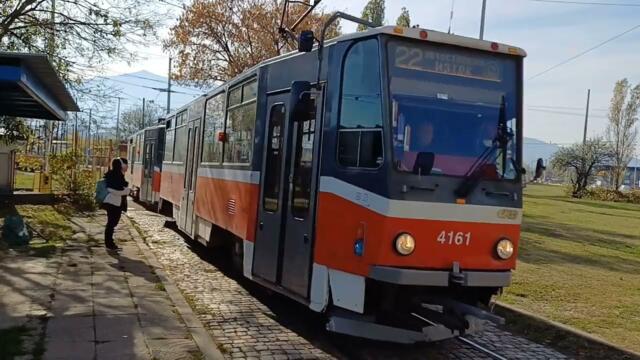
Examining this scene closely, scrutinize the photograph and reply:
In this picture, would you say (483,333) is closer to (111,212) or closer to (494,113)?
(494,113)

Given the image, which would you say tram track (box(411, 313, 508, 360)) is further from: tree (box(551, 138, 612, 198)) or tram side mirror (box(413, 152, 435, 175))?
tree (box(551, 138, 612, 198))

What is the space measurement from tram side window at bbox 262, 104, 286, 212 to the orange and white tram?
0.52m

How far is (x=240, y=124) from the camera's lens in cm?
1008

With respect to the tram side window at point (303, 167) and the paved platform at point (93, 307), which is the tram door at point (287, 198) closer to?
the tram side window at point (303, 167)

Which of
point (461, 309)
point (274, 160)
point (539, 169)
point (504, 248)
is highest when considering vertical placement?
point (539, 169)

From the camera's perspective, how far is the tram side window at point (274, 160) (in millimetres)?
8219

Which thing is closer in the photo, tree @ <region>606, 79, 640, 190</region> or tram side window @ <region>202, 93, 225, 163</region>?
tram side window @ <region>202, 93, 225, 163</region>

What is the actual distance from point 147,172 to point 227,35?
7.41 m

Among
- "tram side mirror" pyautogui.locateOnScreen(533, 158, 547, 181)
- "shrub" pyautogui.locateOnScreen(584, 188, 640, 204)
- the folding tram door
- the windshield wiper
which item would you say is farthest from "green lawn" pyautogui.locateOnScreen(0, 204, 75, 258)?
"shrub" pyautogui.locateOnScreen(584, 188, 640, 204)

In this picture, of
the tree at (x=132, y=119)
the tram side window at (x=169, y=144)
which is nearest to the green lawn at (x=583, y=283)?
the tram side window at (x=169, y=144)

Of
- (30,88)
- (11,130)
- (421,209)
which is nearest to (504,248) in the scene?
(421,209)

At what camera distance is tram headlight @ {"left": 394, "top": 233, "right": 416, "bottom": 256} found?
613 cm

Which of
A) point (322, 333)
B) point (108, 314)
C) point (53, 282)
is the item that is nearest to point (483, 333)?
point (322, 333)

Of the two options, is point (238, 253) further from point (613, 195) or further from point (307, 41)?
point (613, 195)
